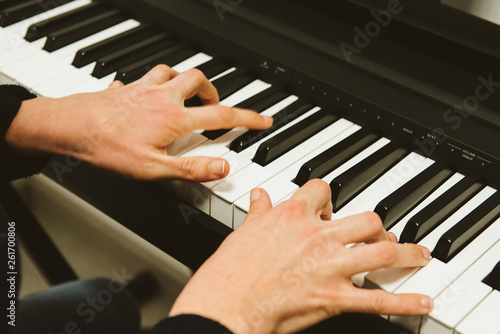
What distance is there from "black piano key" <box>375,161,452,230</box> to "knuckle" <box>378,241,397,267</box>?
152mm

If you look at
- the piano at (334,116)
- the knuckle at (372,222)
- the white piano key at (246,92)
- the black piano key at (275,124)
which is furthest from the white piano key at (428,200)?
the white piano key at (246,92)

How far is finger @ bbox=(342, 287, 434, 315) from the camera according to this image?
905 millimetres

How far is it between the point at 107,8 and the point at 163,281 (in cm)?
87

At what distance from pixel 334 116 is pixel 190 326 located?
2.04ft

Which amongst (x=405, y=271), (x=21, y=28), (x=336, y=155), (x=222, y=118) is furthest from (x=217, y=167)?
(x=21, y=28)

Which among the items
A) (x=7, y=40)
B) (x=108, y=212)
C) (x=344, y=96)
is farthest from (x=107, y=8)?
(x=344, y=96)

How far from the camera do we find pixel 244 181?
1166mm

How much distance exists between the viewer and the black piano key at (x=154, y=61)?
1.45 m

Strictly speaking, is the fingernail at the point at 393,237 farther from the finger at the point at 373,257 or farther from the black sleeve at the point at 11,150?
the black sleeve at the point at 11,150

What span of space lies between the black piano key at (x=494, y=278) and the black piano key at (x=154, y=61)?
0.86 metres

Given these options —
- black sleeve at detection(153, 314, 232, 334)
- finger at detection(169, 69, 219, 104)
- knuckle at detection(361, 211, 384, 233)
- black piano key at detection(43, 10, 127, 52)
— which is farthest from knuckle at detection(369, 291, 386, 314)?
black piano key at detection(43, 10, 127, 52)

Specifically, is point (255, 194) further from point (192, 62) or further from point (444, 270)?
point (192, 62)

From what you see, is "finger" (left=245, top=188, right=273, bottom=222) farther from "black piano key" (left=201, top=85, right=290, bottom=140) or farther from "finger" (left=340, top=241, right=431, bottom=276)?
"black piano key" (left=201, top=85, right=290, bottom=140)

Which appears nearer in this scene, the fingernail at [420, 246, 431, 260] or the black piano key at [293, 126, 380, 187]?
the fingernail at [420, 246, 431, 260]
